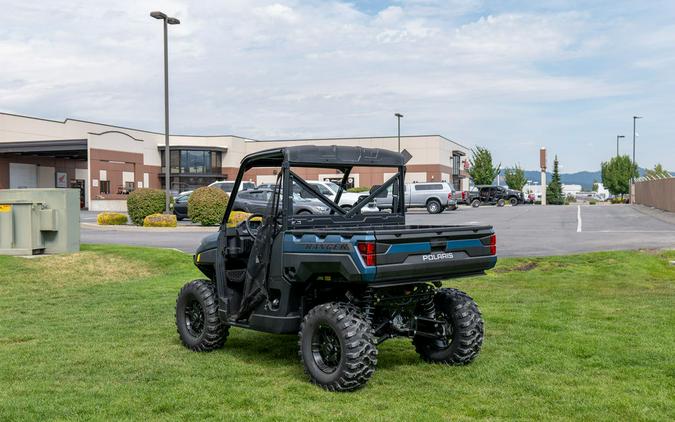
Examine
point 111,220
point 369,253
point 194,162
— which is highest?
point 194,162

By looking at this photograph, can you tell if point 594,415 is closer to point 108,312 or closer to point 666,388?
point 666,388

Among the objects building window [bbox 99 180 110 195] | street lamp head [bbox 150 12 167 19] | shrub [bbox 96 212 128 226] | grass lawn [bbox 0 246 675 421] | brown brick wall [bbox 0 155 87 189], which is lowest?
grass lawn [bbox 0 246 675 421]

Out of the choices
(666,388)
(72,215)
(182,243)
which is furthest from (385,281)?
(182,243)

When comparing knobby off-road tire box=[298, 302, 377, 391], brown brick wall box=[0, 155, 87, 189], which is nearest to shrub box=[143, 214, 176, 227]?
knobby off-road tire box=[298, 302, 377, 391]

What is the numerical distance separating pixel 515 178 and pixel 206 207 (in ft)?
270

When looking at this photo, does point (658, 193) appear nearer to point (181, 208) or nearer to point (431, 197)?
point (431, 197)

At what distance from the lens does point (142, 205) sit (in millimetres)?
30188

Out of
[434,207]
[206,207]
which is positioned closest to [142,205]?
[206,207]

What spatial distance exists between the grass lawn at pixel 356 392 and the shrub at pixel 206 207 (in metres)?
16.7

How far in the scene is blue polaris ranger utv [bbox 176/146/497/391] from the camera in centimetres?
599

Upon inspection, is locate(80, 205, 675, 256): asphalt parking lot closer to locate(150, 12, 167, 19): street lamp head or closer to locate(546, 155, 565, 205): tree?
locate(150, 12, 167, 19): street lamp head

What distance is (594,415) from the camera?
534 centimetres

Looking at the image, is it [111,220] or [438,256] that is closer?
[438,256]

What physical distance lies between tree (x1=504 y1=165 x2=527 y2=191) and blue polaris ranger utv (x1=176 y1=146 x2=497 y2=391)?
3916 inches
